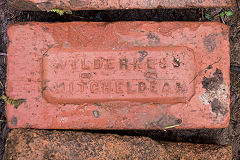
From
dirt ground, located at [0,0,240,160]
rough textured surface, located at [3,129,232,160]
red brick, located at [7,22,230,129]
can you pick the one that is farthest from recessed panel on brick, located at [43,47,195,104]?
dirt ground, located at [0,0,240,160]

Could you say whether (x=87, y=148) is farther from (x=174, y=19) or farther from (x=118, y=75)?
(x=174, y=19)

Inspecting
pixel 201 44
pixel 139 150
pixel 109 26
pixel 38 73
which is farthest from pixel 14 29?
pixel 201 44

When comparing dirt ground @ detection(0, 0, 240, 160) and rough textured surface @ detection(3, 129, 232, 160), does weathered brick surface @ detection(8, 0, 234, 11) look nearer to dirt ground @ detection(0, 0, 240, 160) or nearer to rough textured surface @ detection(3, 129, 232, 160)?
dirt ground @ detection(0, 0, 240, 160)

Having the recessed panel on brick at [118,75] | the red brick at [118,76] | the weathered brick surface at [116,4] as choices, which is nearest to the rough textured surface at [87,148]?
the red brick at [118,76]

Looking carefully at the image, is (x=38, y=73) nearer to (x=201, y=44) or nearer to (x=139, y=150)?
(x=139, y=150)

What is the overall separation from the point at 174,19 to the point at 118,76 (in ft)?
3.30

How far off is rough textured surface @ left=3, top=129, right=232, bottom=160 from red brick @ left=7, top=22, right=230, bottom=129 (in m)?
0.10

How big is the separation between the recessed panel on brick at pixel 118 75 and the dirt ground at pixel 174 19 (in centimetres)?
65

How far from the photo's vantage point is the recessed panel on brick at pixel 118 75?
1.92 meters

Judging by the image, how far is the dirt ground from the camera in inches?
95.0

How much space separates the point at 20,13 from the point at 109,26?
108 centimetres

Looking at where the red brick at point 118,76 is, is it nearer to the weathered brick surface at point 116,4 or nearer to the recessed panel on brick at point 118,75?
the recessed panel on brick at point 118,75

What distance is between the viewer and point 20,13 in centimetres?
240

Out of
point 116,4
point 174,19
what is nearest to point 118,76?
point 116,4
